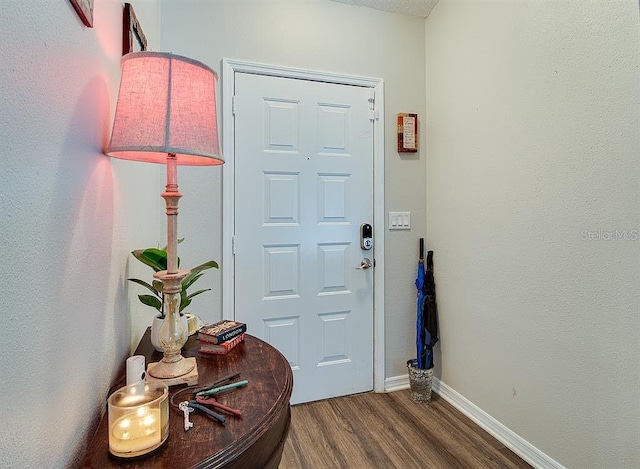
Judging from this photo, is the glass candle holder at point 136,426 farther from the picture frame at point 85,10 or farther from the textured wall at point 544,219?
the textured wall at point 544,219

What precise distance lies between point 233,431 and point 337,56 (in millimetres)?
2199

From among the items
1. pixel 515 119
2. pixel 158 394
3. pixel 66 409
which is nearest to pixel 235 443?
pixel 158 394

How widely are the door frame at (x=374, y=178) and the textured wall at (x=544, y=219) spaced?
1.32 ft

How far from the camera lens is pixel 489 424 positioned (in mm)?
1868

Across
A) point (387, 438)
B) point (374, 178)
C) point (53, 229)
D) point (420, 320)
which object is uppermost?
point (374, 178)

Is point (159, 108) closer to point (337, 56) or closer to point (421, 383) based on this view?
point (337, 56)

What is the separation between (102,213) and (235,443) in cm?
62

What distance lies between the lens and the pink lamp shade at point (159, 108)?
0.71m

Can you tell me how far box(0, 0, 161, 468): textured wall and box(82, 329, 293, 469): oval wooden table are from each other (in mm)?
129

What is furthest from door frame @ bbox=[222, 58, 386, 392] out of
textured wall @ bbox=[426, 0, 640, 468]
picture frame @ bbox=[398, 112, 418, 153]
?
textured wall @ bbox=[426, 0, 640, 468]

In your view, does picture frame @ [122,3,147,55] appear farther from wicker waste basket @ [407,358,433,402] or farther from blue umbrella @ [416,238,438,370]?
wicker waste basket @ [407,358,433,402]

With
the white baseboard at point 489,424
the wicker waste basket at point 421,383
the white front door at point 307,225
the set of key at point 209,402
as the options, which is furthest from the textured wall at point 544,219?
the set of key at point 209,402

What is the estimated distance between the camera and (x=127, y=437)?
61 cm

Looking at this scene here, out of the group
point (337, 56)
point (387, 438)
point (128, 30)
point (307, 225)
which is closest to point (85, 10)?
point (128, 30)
